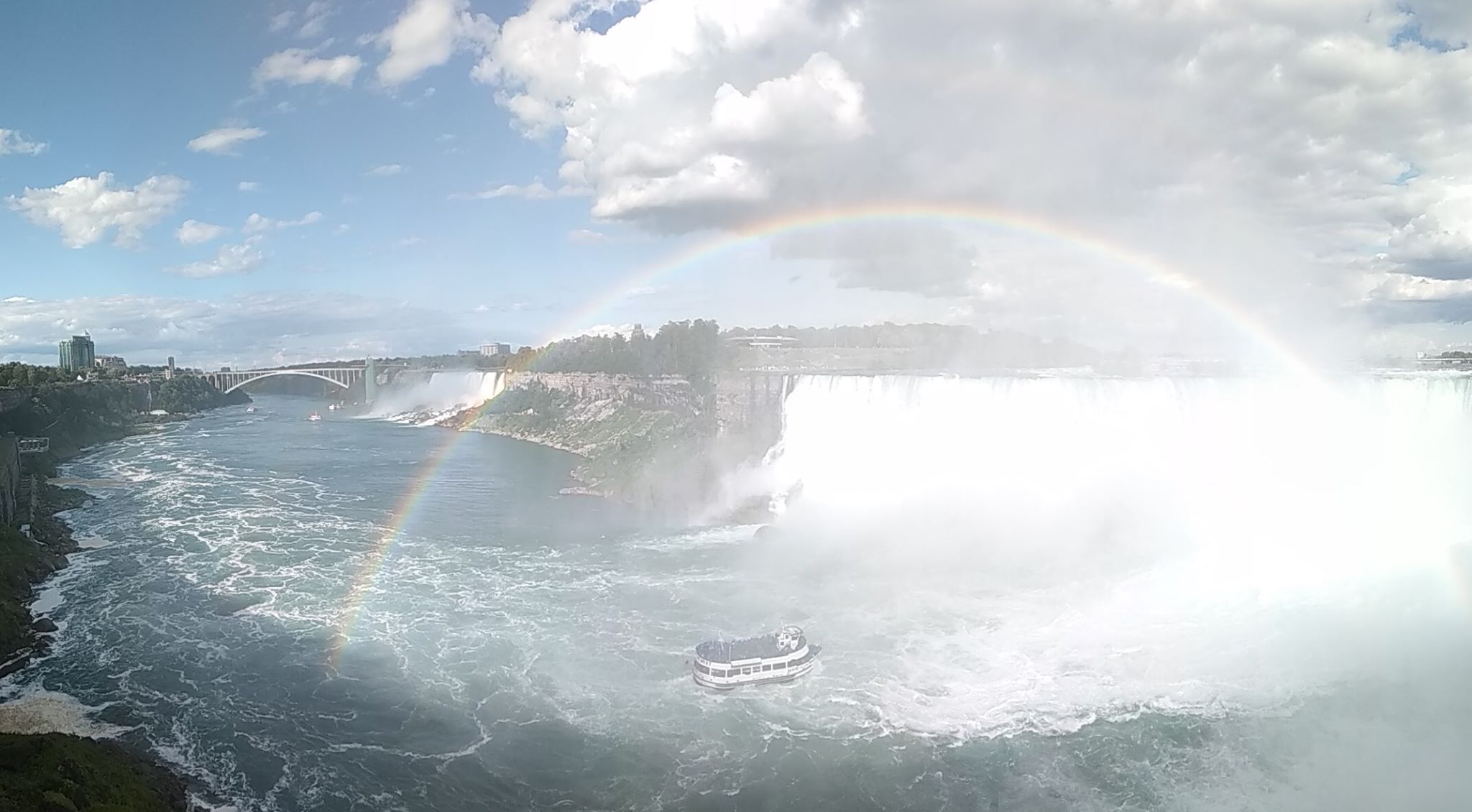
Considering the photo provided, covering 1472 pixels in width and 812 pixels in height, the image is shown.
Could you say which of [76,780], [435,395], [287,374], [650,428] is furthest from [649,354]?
[287,374]

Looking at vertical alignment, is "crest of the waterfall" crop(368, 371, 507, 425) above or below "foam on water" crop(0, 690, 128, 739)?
above

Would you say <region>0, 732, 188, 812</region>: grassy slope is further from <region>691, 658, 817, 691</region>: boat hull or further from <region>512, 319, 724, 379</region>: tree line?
<region>512, 319, 724, 379</region>: tree line

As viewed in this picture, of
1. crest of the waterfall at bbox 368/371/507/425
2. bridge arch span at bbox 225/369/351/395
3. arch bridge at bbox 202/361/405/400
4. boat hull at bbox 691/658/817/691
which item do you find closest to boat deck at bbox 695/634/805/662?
boat hull at bbox 691/658/817/691

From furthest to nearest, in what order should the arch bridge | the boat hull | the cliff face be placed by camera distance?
the arch bridge → the cliff face → the boat hull

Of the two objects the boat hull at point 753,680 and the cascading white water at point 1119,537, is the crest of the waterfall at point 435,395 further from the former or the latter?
the boat hull at point 753,680

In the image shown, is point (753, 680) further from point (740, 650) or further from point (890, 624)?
point (890, 624)

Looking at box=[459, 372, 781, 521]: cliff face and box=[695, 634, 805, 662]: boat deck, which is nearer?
box=[695, 634, 805, 662]: boat deck

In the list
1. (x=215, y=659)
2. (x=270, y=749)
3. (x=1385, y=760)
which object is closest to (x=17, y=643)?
(x=215, y=659)

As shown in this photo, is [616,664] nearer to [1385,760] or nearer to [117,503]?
[1385,760]
